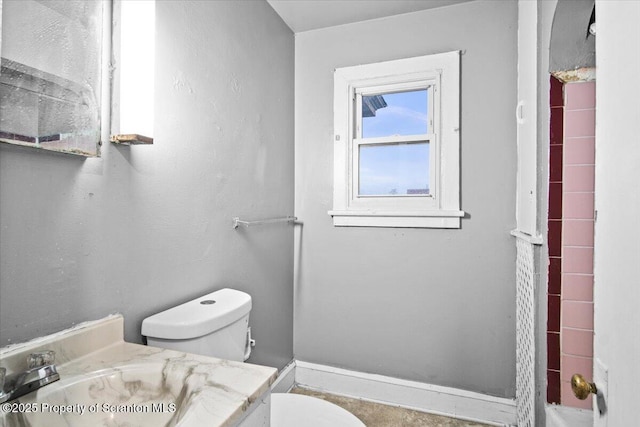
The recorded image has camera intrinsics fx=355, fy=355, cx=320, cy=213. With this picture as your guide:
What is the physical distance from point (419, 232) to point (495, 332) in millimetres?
684

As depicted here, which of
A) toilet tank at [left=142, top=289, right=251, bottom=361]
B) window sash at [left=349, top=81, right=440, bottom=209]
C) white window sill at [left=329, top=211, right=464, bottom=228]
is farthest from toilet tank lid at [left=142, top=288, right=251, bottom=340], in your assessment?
window sash at [left=349, top=81, right=440, bottom=209]

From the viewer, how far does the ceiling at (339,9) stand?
204cm

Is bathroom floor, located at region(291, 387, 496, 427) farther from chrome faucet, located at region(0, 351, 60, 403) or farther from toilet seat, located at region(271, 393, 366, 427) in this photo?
chrome faucet, located at region(0, 351, 60, 403)

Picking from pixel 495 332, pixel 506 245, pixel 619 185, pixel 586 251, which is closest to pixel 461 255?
pixel 506 245

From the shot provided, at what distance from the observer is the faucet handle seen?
79 cm

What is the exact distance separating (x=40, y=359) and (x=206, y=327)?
1.45ft

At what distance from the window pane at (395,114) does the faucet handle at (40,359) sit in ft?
6.19

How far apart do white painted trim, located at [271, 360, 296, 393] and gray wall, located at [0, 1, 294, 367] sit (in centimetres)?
10

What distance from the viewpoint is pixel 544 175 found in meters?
1.49

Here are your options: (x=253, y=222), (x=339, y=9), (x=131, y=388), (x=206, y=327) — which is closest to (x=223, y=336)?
(x=206, y=327)

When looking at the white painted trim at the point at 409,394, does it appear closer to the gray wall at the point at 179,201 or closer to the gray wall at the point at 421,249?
the gray wall at the point at 421,249

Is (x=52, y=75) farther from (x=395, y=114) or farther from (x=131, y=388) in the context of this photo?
(x=395, y=114)

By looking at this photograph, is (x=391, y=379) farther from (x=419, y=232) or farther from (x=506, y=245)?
(x=506, y=245)

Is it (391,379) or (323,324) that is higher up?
(323,324)
